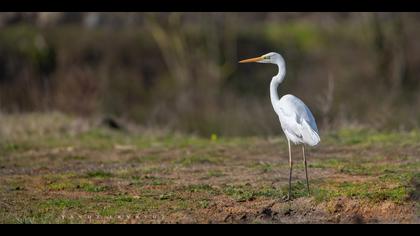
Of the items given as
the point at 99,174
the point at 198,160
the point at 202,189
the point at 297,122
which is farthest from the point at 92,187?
the point at 297,122

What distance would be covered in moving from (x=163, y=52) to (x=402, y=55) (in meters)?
8.57

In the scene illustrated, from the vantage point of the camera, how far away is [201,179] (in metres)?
11.0

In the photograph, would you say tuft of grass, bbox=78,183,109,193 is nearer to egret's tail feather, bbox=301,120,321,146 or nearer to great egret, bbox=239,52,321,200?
great egret, bbox=239,52,321,200

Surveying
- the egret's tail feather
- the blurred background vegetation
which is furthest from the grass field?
the blurred background vegetation

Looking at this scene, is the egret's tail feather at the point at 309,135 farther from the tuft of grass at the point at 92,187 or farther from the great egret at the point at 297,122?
the tuft of grass at the point at 92,187

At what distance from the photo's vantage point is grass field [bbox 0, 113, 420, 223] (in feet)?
28.2

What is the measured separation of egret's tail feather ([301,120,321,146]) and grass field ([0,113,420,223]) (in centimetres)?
65

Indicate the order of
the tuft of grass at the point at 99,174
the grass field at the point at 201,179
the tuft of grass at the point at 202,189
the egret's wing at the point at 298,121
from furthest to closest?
1. the tuft of grass at the point at 99,174
2. the tuft of grass at the point at 202,189
3. the egret's wing at the point at 298,121
4. the grass field at the point at 201,179

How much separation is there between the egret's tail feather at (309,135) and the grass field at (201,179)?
2.13ft

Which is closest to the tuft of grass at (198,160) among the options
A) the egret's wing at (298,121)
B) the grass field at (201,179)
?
the grass field at (201,179)

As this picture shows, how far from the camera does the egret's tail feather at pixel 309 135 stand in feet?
29.9

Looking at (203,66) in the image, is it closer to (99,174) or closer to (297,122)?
(99,174)
